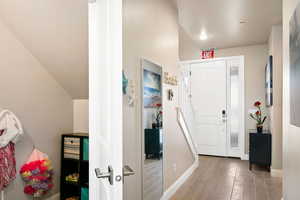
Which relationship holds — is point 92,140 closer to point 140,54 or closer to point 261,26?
point 140,54

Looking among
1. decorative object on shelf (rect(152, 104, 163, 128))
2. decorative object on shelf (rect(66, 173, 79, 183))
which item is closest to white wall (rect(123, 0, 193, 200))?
decorative object on shelf (rect(152, 104, 163, 128))

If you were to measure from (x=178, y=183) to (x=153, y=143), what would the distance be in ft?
3.86

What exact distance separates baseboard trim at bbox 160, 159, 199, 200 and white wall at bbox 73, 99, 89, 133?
4.60 feet

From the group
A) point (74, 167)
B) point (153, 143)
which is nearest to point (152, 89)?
point (153, 143)

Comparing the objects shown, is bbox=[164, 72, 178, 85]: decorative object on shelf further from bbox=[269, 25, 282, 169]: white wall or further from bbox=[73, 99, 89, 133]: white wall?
bbox=[269, 25, 282, 169]: white wall

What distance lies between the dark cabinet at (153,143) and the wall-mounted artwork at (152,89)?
0.31m

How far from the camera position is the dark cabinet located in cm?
226

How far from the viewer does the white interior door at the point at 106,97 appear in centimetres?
96

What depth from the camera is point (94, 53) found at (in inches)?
49.9

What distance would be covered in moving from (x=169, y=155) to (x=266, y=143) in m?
2.24

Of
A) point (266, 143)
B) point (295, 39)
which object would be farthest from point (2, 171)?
point (266, 143)

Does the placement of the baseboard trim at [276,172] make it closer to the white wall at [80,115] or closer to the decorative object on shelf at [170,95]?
the decorative object on shelf at [170,95]

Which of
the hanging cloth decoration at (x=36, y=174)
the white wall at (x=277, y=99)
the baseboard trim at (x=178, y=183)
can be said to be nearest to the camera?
the hanging cloth decoration at (x=36, y=174)

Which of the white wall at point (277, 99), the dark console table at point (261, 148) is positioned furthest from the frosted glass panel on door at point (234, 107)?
the white wall at point (277, 99)
